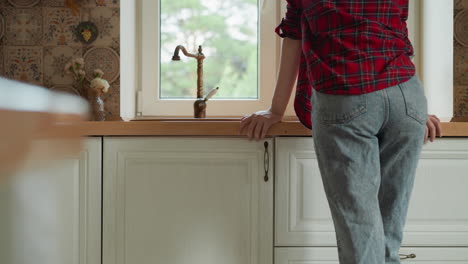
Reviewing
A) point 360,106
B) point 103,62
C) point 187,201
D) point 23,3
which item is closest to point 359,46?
point 360,106

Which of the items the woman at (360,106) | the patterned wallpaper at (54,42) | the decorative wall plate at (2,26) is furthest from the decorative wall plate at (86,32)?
the woman at (360,106)

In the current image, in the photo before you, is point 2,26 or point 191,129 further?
point 2,26

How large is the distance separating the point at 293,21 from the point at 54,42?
984 mm

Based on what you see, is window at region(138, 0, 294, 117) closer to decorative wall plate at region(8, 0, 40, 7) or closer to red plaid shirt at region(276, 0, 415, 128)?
decorative wall plate at region(8, 0, 40, 7)

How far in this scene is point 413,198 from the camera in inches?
51.7

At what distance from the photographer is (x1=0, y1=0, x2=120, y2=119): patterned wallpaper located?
1653 millimetres

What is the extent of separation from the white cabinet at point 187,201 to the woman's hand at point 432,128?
0.43 meters

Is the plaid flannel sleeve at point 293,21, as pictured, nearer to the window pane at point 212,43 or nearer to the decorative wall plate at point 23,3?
the window pane at point 212,43

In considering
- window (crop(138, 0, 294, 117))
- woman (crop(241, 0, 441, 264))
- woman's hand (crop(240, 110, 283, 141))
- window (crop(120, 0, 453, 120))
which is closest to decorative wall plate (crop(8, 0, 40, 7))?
window (crop(120, 0, 453, 120))

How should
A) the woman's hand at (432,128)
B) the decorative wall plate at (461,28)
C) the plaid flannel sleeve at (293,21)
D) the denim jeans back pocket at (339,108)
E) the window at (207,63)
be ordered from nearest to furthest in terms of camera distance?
the denim jeans back pocket at (339,108), the plaid flannel sleeve at (293,21), the woman's hand at (432,128), the decorative wall plate at (461,28), the window at (207,63)

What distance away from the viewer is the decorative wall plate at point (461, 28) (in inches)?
64.6

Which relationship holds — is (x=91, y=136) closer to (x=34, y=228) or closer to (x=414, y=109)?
(x=414, y=109)

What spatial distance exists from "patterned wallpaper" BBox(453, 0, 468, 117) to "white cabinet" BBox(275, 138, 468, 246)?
0.40m

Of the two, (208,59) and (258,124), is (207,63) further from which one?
(258,124)
